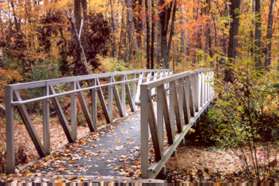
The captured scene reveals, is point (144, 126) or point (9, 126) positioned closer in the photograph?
point (144, 126)

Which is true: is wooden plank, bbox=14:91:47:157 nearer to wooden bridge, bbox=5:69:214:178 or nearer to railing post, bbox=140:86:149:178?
wooden bridge, bbox=5:69:214:178

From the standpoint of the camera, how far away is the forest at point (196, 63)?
701 cm

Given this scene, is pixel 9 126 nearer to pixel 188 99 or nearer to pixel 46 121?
pixel 46 121

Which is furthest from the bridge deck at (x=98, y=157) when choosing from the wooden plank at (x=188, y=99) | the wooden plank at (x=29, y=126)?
the wooden plank at (x=188, y=99)

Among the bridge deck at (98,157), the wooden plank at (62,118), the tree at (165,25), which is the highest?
the tree at (165,25)

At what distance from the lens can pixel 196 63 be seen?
1914cm

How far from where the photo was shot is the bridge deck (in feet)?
18.6

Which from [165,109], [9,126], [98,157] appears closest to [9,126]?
[9,126]

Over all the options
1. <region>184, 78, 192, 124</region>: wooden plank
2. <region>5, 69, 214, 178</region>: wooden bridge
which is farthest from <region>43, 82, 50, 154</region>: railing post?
<region>184, 78, 192, 124</region>: wooden plank

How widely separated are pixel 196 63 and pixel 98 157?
1342cm

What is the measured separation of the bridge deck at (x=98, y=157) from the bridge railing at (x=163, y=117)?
1.02 feet

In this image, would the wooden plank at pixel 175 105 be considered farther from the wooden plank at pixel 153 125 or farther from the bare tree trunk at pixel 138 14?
the bare tree trunk at pixel 138 14

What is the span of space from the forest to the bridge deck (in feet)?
3.31

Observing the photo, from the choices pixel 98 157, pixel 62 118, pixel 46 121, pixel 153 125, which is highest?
pixel 153 125
